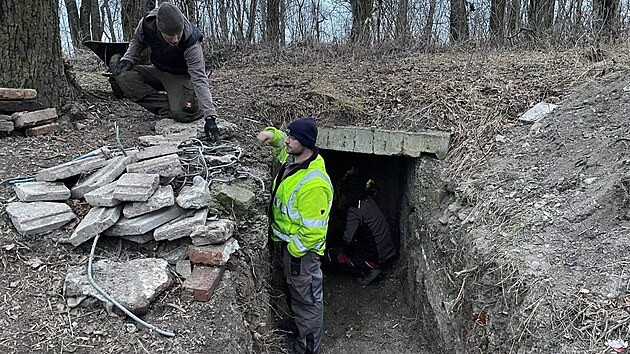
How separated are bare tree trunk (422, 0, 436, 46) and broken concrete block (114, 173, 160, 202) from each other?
278 inches

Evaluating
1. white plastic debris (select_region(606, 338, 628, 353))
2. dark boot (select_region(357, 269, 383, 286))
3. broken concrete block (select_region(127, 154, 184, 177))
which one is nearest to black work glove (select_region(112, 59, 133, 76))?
broken concrete block (select_region(127, 154, 184, 177))

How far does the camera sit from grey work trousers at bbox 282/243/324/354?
14.3 feet

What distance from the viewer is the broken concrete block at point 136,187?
136 inches

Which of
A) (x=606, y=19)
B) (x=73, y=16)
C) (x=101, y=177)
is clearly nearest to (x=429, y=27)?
(x=606, y=19)

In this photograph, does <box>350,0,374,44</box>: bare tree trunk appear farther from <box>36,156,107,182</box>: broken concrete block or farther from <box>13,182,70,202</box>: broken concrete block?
<box>13,182,70,202</box>: broken concrete block

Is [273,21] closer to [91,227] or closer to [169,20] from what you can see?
[169,20]

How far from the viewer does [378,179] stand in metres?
7.73

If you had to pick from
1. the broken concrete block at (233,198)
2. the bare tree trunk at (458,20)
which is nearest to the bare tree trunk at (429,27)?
the bare tree trunk at (458,20)

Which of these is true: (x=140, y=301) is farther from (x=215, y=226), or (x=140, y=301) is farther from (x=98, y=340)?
(x=215, y=226)

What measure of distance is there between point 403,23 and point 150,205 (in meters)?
7.80

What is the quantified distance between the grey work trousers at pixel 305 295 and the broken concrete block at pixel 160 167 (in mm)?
1207

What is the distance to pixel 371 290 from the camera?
266 inches

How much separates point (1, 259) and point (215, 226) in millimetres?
1363

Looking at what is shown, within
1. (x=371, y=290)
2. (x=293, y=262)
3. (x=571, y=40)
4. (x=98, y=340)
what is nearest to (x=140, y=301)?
(x=98, y=340)
